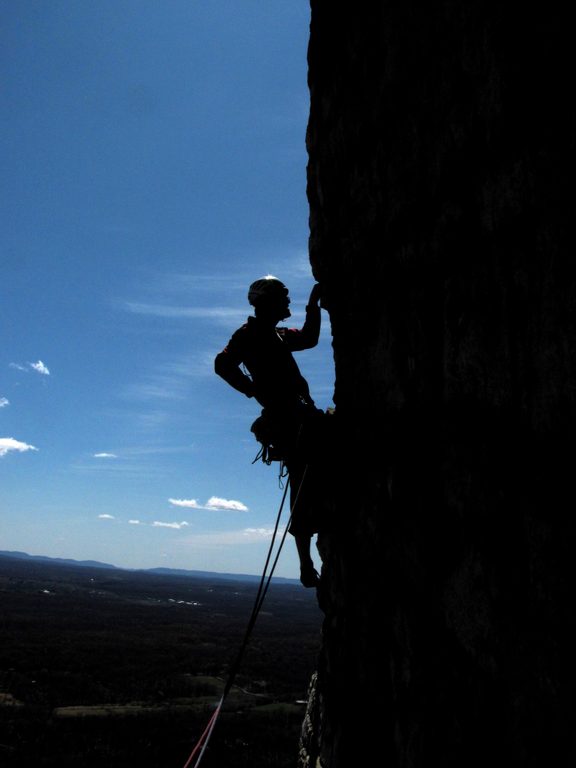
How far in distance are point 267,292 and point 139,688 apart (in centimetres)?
5984

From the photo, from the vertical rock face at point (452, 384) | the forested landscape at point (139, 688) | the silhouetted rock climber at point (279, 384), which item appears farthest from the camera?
the forested landscape at point (139, 688)

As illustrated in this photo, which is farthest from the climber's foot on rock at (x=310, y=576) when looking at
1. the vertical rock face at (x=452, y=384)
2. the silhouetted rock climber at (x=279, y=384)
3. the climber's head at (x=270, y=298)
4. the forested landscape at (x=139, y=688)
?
the forested landscape at (x=139, y=688)

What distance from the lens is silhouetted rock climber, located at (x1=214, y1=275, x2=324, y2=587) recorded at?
410 centimetres

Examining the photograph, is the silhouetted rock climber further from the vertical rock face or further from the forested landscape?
the forested landscape

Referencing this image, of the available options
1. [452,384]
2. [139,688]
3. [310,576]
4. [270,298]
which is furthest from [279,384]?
[139,688]

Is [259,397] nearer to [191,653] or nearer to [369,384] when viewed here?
[369,384]

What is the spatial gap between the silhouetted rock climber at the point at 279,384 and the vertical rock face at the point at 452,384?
0.32 m

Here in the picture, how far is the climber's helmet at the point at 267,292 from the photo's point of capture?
4.34 m

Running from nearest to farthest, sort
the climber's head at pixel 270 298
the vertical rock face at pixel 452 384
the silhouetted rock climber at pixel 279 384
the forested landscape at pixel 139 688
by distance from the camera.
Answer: the vertical rock face at pixel 452 384
the silhouetted rock climber at pixel 279 384
the climber's head at pixel 270 298
the forested landscape at pixel 139 688

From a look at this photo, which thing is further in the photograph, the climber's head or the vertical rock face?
the climber's head

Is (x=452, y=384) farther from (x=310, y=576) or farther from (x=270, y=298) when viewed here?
(x=310, y=576)

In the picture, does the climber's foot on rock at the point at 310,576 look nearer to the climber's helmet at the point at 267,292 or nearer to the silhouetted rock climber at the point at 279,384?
the silhouetted rock climber at the point at 279,384

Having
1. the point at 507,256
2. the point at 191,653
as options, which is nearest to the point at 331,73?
the point at 507,256

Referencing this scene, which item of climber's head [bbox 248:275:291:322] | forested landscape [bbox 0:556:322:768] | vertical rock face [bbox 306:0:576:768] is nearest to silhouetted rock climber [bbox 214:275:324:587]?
climber's head [bbox 248:275:291:322]
